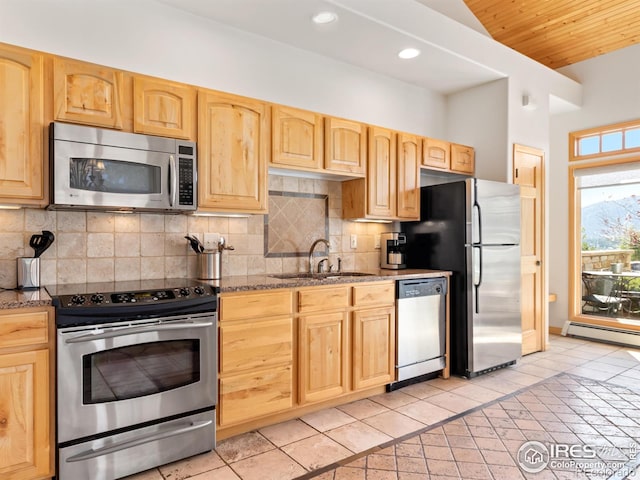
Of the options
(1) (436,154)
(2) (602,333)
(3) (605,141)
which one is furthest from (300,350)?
(3) (605,141)

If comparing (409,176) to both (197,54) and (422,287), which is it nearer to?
(422,287)

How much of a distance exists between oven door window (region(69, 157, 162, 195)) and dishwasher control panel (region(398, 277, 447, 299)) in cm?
199

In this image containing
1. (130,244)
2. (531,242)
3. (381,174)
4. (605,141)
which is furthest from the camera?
(605,141)

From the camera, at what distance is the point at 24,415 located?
1.98 m

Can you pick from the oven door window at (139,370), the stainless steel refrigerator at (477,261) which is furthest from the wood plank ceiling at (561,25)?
the oven door window at (139,370)

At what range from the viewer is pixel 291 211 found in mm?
3604

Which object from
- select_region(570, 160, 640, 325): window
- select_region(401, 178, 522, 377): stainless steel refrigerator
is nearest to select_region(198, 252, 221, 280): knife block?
select_region(401, 178, 522, 377): stainless steel refrigerator

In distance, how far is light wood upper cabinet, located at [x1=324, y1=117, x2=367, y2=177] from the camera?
3.38 meters

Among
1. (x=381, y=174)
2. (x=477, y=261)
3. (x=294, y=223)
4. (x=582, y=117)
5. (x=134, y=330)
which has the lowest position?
(x=134, y=330)

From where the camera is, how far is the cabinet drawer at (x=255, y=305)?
257cm

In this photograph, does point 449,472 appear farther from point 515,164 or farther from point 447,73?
point 447,73

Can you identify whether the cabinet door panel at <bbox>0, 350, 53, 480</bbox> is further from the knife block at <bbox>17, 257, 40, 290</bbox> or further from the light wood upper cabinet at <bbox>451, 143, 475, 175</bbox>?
the light wood upper cabinet at <bbox>451, 143, 475, 175</bbox>

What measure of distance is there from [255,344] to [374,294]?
1.05 meters

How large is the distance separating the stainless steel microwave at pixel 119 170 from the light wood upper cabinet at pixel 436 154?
2.28 m
